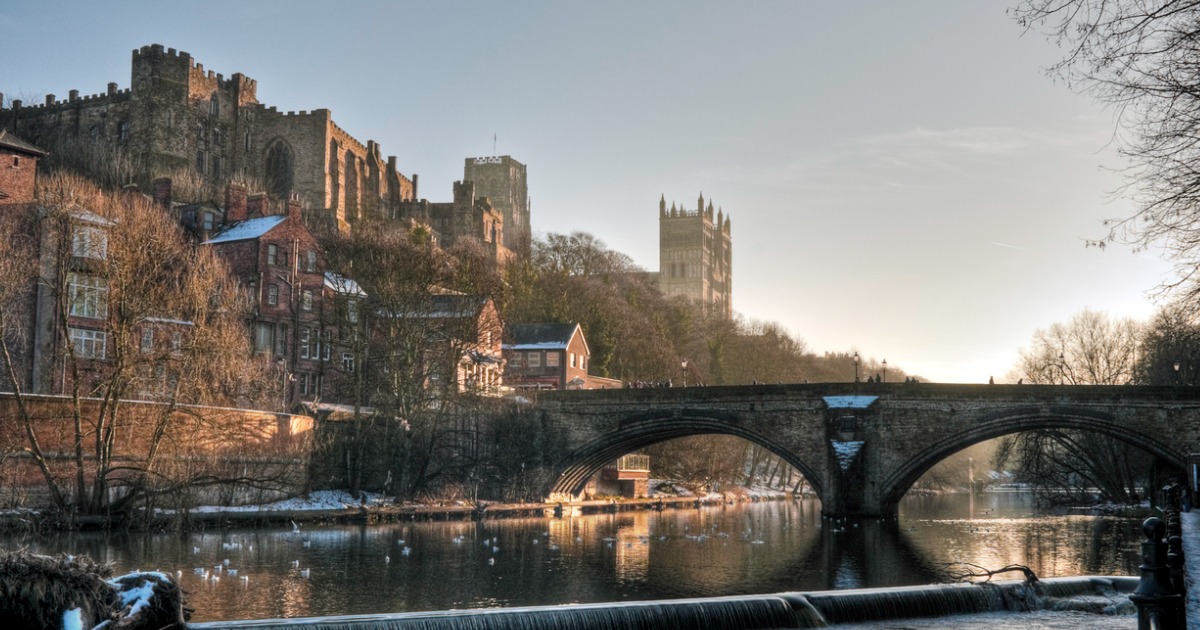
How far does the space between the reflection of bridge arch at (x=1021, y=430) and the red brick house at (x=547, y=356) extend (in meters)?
27.2

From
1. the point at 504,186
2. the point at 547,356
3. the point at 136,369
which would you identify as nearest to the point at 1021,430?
the point at 547,356

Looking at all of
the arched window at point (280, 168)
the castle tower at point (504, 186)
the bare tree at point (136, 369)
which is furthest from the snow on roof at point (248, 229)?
the castle tower at point (504, 186)

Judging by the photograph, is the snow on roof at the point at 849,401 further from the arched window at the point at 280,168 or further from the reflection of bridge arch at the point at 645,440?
the arched window at the point at 280,168

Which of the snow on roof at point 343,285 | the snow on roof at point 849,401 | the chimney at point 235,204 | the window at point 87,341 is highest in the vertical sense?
the chimney at point 235,204

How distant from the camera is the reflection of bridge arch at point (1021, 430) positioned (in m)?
44.0

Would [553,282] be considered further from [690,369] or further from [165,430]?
[165,430]

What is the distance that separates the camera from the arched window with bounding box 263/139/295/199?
87000 millimetres

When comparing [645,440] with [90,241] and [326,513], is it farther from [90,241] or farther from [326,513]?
[90,241]

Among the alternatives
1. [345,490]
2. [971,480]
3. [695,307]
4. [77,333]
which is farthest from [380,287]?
[971,480]

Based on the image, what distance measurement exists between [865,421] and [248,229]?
30.9 meters

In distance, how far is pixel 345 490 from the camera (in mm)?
46812

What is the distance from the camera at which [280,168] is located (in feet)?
288

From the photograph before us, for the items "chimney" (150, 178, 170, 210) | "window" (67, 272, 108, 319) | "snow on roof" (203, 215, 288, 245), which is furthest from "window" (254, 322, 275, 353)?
"chimney" (150, 178, 170, 210)

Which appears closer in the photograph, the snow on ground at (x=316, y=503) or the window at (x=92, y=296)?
the window at (x=92, y=296)
